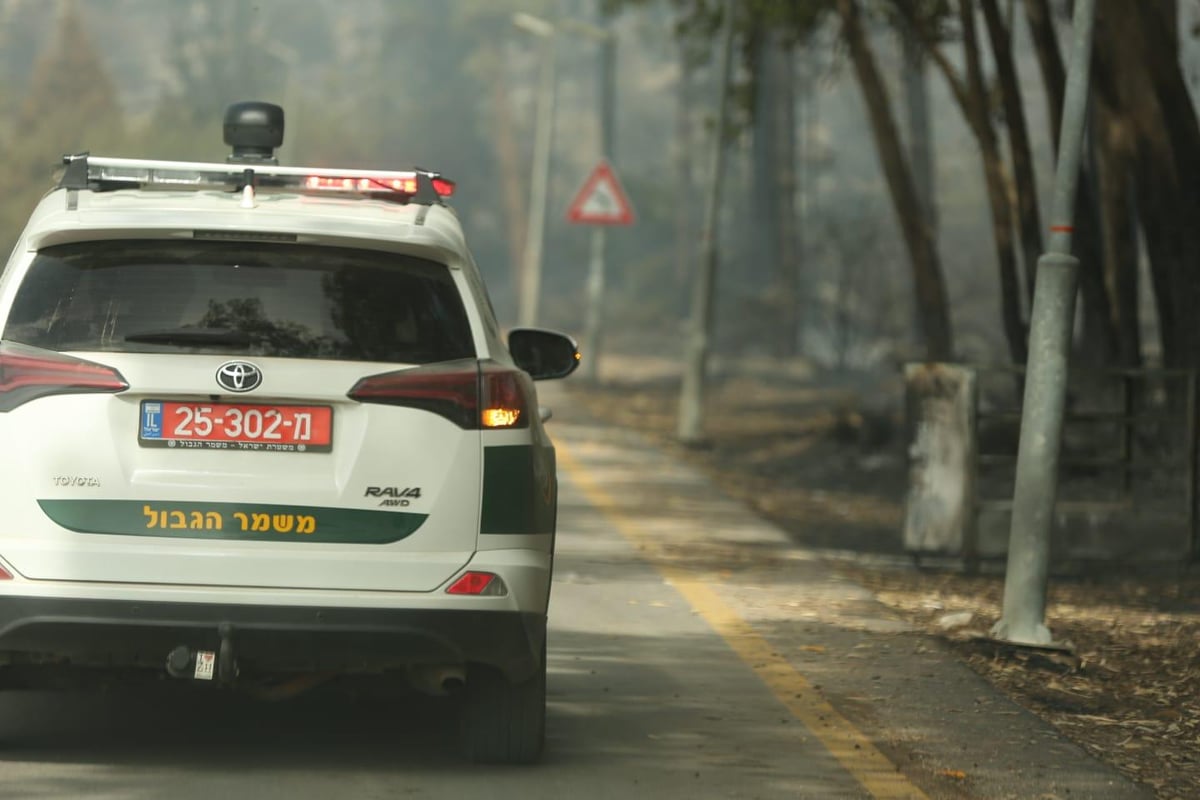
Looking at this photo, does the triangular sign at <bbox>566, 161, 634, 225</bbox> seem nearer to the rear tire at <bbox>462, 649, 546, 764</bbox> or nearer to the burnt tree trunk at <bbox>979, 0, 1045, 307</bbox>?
the burnt tree trunk at <bbox>979, 0, 1045, 307</bbox>

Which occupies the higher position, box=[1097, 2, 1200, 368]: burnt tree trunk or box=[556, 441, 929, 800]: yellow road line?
box=[1097, 2, 1200, 368]: burnt tree trunk

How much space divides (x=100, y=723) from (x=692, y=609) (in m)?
3.89

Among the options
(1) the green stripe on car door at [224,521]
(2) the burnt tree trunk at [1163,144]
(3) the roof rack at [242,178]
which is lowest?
(1) the green stripe on car door at [224,521]

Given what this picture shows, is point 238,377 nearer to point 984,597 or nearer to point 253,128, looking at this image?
point 253,128

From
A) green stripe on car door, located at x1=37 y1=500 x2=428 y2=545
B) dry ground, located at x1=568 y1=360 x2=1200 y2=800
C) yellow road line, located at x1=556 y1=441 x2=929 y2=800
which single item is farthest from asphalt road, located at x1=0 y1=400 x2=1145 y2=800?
green stripe on car door, located at x1=37 y1=500 x2=428 y2=545

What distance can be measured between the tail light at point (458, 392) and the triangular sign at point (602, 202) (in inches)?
812

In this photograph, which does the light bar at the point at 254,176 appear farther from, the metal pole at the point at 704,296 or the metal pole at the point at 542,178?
the metal pole at the point at 542,178

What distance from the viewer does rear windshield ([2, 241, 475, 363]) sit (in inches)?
244

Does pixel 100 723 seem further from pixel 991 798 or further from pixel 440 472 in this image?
pixel 991 798

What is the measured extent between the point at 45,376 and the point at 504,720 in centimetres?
183

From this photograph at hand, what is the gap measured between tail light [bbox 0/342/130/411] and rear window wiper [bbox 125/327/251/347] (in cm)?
14

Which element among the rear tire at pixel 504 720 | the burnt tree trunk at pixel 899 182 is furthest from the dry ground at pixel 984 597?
the rear tire at pixel 504 720

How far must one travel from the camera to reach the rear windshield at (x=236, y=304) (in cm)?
620

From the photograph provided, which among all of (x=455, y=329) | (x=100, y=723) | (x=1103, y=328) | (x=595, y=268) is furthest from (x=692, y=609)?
(x=595, y=268)
